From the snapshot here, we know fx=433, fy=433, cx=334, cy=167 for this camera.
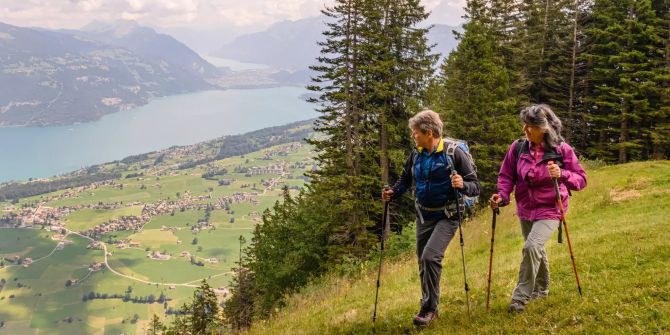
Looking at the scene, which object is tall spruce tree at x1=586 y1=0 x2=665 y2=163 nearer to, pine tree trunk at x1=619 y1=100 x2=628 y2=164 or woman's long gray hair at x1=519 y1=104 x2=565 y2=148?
pine tree trunk at x1=619 y1=100 x2=628 y2=164

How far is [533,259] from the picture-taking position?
18.0 ft

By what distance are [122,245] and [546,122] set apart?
150 metres

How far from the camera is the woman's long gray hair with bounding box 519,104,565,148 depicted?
17.6ft

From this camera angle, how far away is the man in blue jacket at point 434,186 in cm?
555

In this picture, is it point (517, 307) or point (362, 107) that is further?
point (362, 107)

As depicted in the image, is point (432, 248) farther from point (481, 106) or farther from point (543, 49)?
point (543, 49)

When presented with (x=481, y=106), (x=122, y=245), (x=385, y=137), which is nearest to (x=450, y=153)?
(x=385, y=137)

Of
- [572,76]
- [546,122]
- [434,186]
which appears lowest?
[434,186]

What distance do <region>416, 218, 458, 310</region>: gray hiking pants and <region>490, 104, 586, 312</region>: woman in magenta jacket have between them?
71 cm

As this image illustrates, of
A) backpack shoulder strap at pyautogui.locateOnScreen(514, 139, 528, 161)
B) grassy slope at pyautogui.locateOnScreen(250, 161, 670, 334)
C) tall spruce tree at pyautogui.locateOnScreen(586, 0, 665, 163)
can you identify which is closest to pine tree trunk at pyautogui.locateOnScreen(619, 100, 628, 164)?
tall spruce tree at pyautogui.locateOnScreen(586, 0, 665, 163)

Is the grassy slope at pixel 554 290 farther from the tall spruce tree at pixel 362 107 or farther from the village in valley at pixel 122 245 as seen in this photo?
the village in valley at pixel 122 245

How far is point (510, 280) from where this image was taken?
313 inches

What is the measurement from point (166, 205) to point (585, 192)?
563 ft

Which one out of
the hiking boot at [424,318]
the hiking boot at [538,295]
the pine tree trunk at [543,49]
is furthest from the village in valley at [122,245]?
the hiking boot at [538,295]
